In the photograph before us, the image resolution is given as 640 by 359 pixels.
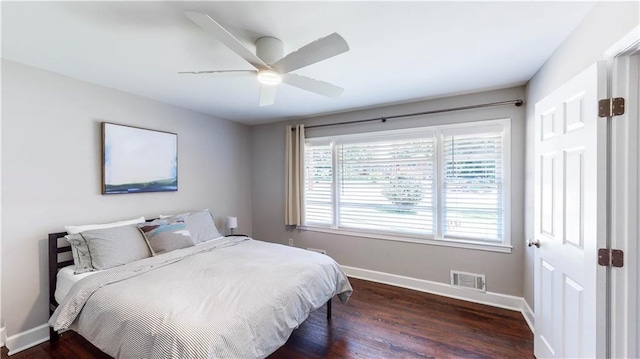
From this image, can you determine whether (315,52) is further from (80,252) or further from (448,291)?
(448,291)

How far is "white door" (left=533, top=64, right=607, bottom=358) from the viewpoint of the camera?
1.31 meters

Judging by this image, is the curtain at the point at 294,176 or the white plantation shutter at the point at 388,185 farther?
the curtain at the point at 294,176

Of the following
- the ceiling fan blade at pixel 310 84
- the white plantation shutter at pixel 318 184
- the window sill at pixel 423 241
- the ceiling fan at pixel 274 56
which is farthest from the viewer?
the white plantation shutter at pixel 318 184

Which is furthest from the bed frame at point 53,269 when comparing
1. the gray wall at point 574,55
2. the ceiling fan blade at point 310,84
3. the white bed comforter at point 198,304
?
the gray wall at point 574,55

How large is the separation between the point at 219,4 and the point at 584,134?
7.13ft

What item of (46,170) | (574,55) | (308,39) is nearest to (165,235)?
(46,170)

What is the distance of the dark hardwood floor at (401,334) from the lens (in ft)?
6.81

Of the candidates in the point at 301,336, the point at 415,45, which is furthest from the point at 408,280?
the point at 415,45

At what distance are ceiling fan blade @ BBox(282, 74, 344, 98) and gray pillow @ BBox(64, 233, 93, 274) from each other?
7.54 feet

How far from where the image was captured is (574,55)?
171cm

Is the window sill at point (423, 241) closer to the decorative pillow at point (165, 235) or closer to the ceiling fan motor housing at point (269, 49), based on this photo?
the decorative pillow at point (165, 235)

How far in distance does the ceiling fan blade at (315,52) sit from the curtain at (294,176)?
90.7 inches

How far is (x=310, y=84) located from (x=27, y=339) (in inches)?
127

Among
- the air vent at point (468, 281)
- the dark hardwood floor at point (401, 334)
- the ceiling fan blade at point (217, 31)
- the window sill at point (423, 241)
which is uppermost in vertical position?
the ceiling fan blade at point (217, 31)
